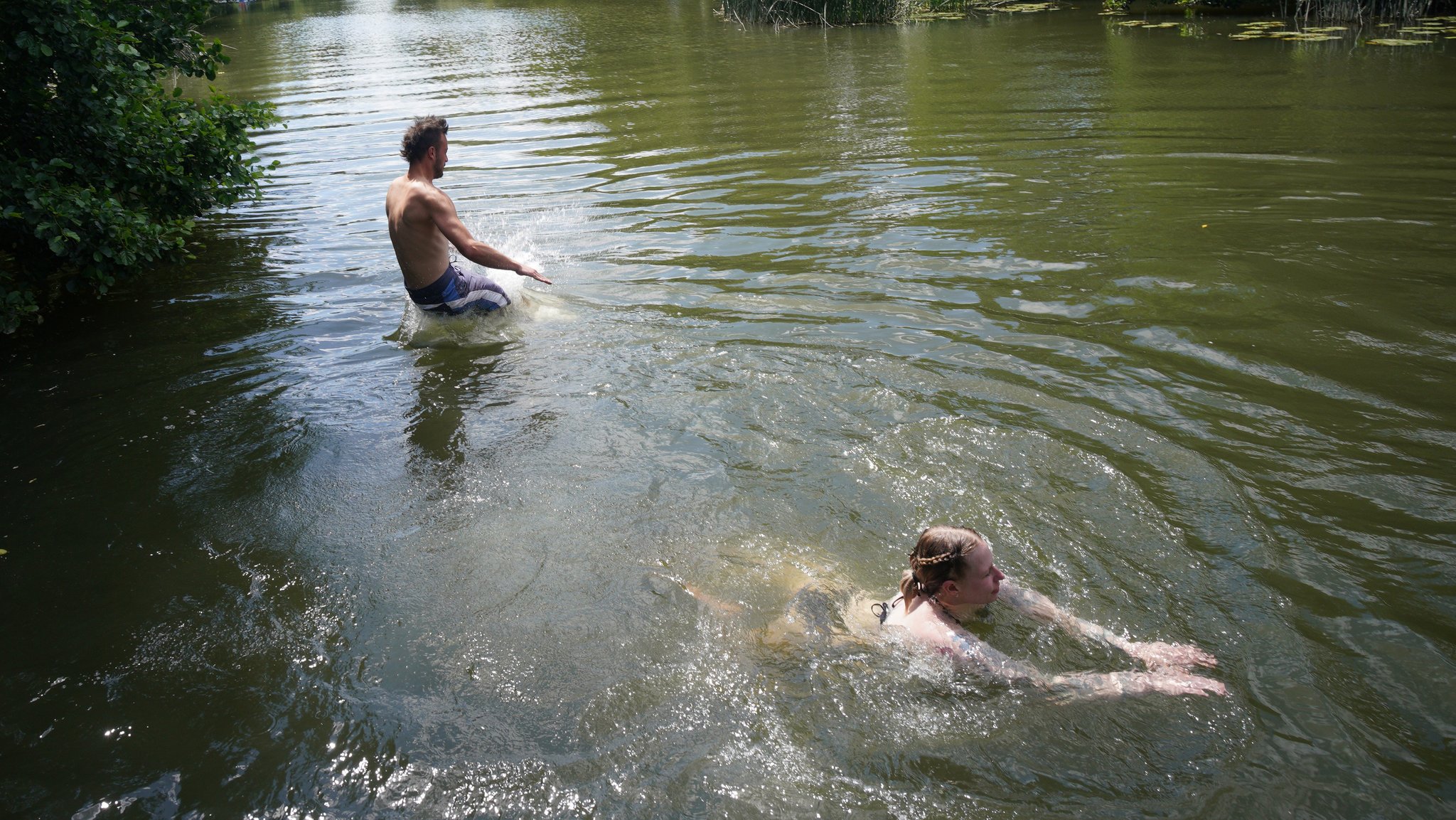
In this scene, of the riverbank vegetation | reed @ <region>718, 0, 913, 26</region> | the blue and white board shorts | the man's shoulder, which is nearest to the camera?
the man's shoulder

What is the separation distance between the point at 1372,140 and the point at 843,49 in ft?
44.5

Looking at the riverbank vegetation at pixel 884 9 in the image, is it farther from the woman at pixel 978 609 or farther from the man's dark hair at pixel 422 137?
the woman at pixel 978 609

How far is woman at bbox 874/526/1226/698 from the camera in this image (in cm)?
405

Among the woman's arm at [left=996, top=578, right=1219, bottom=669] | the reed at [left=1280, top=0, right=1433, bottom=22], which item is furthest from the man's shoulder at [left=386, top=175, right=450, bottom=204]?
the reed at [left=1280, top=0, right=1433, bottom=22]

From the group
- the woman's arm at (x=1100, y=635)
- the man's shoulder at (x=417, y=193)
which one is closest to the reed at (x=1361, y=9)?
the man's shoulder at (x=417, y=193)

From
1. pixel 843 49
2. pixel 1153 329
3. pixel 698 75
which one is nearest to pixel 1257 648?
pixel 1153 329

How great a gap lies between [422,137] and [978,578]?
585 cm

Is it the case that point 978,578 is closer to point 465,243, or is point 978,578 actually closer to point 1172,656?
point 1172,656

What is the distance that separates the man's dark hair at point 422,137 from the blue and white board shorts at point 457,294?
3.15ft

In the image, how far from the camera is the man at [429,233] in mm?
7770

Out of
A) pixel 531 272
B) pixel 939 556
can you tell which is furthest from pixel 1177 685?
pixel 531 272

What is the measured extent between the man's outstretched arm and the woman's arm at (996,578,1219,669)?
469cm

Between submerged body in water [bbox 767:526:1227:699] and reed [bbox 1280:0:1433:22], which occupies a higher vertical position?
reed [bbox 1280:0:1433:22]

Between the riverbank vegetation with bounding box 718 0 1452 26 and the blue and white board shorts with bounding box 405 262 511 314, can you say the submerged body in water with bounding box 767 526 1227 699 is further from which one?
the riverbank vegetation with bounding box 718 0 1452 26
